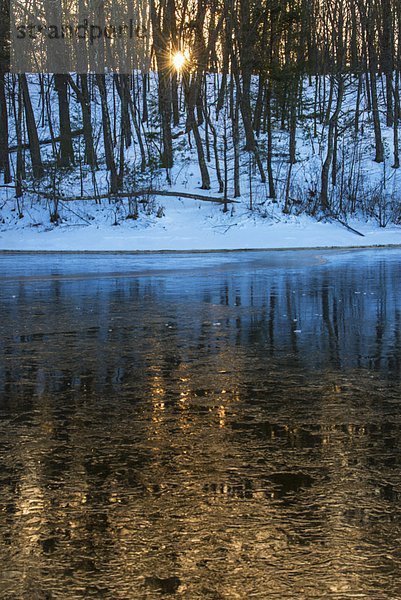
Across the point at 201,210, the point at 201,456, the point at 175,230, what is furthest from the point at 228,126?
the point at 201,456

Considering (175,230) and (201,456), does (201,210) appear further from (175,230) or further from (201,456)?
(201,456)

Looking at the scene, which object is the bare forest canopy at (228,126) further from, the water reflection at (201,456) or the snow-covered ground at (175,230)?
the water reflection at (201,456)

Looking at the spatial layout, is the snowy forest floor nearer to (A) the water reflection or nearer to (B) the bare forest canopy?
(B) the bare forest canopy

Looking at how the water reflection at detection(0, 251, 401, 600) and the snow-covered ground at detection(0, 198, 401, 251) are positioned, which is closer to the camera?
the water reflection at detection(0, 251, 401, 600)

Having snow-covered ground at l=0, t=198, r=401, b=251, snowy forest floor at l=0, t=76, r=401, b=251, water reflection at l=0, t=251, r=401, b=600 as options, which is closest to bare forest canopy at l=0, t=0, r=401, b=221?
snowy forest floor at l=0, t=76, r=401, b=251

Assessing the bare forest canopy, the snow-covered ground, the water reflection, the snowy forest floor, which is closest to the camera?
the water reflection

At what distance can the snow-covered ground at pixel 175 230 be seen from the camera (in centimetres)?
3584

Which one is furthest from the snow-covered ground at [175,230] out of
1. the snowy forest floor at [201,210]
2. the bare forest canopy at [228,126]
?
the bare forest canopy at [228,126]

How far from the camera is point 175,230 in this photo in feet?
125

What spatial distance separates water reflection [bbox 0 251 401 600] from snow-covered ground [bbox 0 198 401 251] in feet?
76.0

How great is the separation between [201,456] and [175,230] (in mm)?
32997

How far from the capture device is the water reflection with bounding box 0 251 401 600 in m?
3.54

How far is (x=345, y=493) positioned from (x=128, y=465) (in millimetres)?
1316

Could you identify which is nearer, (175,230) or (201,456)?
(201,456)
